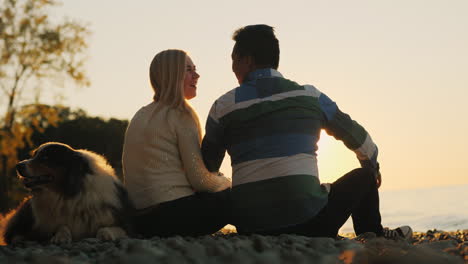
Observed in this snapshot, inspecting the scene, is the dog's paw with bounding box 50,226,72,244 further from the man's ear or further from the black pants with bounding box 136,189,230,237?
the man's ear

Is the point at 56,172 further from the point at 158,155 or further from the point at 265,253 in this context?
the point at 265,253

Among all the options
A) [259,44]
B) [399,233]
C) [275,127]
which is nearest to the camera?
[275,127]

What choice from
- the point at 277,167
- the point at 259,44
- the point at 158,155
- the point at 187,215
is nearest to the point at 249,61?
the point at 259,44

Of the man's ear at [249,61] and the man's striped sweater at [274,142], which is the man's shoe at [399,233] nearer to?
the man's striped sweater at [274,142]

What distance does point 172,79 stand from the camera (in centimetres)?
554

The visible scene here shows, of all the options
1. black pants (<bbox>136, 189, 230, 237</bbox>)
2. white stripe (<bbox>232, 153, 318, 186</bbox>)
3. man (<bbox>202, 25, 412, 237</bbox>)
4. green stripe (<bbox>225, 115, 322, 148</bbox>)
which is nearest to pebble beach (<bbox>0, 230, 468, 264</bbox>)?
man (<bbox>202, 25, 412, 237</bbox>)

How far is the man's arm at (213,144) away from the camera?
4.81m

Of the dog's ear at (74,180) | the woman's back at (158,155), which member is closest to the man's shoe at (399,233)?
the woman's back at (158,155)

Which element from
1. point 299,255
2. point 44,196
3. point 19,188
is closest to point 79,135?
point 19,188

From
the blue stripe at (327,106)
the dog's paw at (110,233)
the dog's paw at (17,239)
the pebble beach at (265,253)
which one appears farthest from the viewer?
the dog's paw at (17,239)

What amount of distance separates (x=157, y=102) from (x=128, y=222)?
122 centimetres

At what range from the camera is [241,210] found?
15.5 ft

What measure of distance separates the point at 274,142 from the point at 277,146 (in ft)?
0.13

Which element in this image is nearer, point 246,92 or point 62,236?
point 246,92
